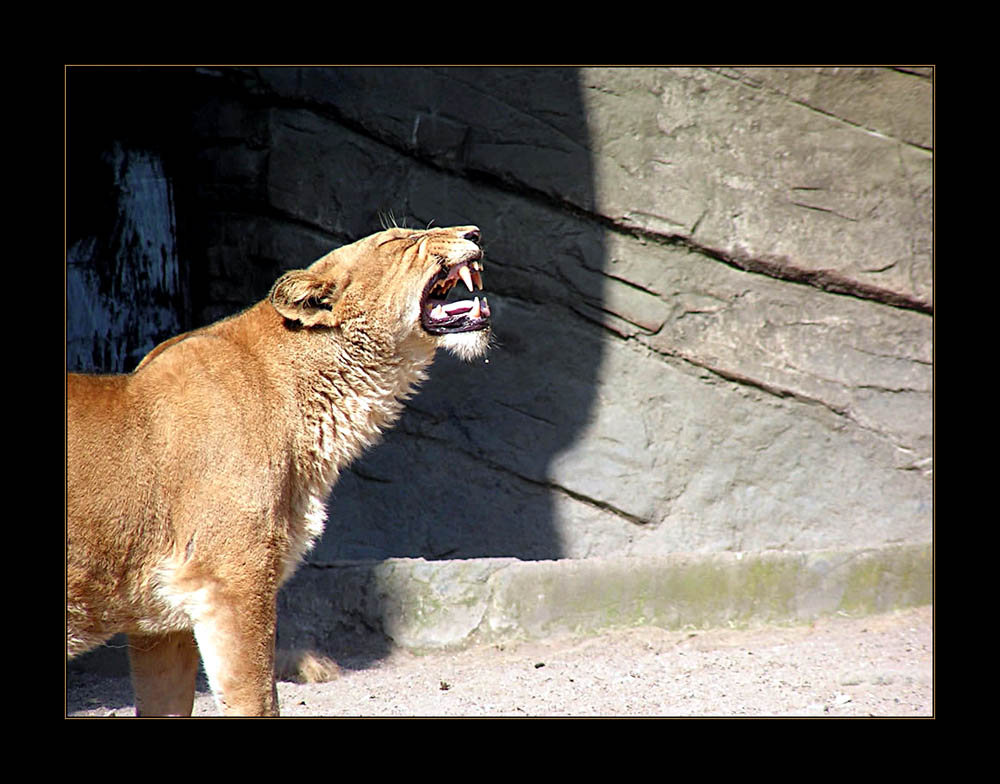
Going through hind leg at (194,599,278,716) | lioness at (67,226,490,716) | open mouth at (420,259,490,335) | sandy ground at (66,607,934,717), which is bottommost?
sandy ground at (66,607,934,717)

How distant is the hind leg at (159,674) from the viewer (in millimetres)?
4066

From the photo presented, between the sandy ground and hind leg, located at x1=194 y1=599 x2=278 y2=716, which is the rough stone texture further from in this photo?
hind leg, located at x1=194 y1=599 x2=278 y2=716

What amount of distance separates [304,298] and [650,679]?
2.48 m

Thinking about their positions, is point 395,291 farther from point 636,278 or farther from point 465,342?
point 636,278

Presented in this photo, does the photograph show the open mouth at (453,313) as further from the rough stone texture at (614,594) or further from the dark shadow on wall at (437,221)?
the dark shadow on wall at (437,221)

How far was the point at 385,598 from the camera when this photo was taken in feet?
19.3

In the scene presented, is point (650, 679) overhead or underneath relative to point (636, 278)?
underneath

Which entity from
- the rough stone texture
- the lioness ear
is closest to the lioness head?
the lioness ear

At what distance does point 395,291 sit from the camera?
4207 mm

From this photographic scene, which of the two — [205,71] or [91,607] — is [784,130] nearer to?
[205,71]

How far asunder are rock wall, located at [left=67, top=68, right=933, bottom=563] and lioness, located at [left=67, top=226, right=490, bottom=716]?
9.96 ft

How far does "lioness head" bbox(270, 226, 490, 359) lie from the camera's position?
13.6ft

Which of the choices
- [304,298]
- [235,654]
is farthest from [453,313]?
[235,654]

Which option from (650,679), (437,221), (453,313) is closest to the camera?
(453,313)
